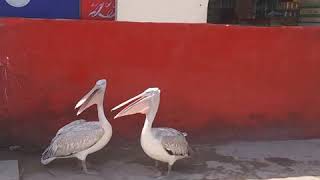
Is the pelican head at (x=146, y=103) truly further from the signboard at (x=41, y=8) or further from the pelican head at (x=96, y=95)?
the signboard at (x=41, y=8)

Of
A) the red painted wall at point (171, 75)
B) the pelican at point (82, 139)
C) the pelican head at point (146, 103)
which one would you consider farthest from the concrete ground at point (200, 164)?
the pelican head at point (146, 103)

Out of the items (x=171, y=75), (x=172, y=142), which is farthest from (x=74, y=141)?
(x=171, y=75)

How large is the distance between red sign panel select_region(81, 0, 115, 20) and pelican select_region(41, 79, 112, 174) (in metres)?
1.96

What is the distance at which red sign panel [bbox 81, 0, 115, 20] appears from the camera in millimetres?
7852

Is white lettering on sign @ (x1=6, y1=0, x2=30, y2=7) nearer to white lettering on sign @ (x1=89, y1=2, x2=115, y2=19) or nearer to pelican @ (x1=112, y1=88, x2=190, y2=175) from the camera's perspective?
white lettering on sign @ (x1=89, y1=2, x2=115, y2=19)

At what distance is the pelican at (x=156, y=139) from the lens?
19.4 feet

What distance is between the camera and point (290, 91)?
25.1 ft

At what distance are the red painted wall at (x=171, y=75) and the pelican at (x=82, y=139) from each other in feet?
2.30

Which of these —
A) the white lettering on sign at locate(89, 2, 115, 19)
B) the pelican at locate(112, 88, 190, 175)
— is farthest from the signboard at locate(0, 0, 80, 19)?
→ the pelican at locate(112, 88, 190, 175)

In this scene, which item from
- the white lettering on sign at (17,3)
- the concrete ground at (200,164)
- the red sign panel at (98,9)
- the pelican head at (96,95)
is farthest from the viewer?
the red sign panel at (98,9)

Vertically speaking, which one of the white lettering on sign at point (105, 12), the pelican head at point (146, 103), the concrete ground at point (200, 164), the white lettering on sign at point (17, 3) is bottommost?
the concrete ground at point (200, 164)

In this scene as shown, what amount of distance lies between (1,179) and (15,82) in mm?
1324

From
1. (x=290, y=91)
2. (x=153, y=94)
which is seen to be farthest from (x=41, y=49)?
(x=290, y=91)

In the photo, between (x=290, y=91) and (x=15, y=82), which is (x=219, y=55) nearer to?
(x=290, y=91)
